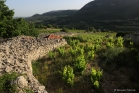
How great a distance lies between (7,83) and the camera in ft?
23.6

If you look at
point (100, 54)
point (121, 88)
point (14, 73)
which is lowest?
point (121, 88)

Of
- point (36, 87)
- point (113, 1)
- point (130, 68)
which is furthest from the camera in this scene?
point (113, 1)

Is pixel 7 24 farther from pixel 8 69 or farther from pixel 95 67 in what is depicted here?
pixel 8 69

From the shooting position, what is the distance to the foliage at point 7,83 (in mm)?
6834

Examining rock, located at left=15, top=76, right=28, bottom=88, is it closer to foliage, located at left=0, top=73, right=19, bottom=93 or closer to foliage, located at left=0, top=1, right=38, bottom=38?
foliage, located at left=0, top=73, right=19, bottom=93

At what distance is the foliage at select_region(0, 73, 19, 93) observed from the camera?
6.83 meters

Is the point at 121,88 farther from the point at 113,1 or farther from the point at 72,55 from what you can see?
the point at 113,1

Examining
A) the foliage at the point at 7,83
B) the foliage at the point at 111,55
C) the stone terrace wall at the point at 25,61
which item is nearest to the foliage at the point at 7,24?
the stone terrace wall at the point at 25,61

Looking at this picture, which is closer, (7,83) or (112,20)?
(7,83)

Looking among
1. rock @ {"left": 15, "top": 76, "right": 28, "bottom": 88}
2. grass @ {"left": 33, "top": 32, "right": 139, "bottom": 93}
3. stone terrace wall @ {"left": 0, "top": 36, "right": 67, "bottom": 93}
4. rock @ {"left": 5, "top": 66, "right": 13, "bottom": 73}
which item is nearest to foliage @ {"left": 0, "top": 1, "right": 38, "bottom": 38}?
stone terrace wall @ {"left": 0, "top": 36, "right": 67, "bottom": 93}

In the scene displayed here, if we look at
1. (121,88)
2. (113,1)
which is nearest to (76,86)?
(121,88)

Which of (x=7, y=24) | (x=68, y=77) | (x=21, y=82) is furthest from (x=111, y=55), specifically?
(x=7, y=24)

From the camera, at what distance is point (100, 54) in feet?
47.6

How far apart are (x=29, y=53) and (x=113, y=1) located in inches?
7196
